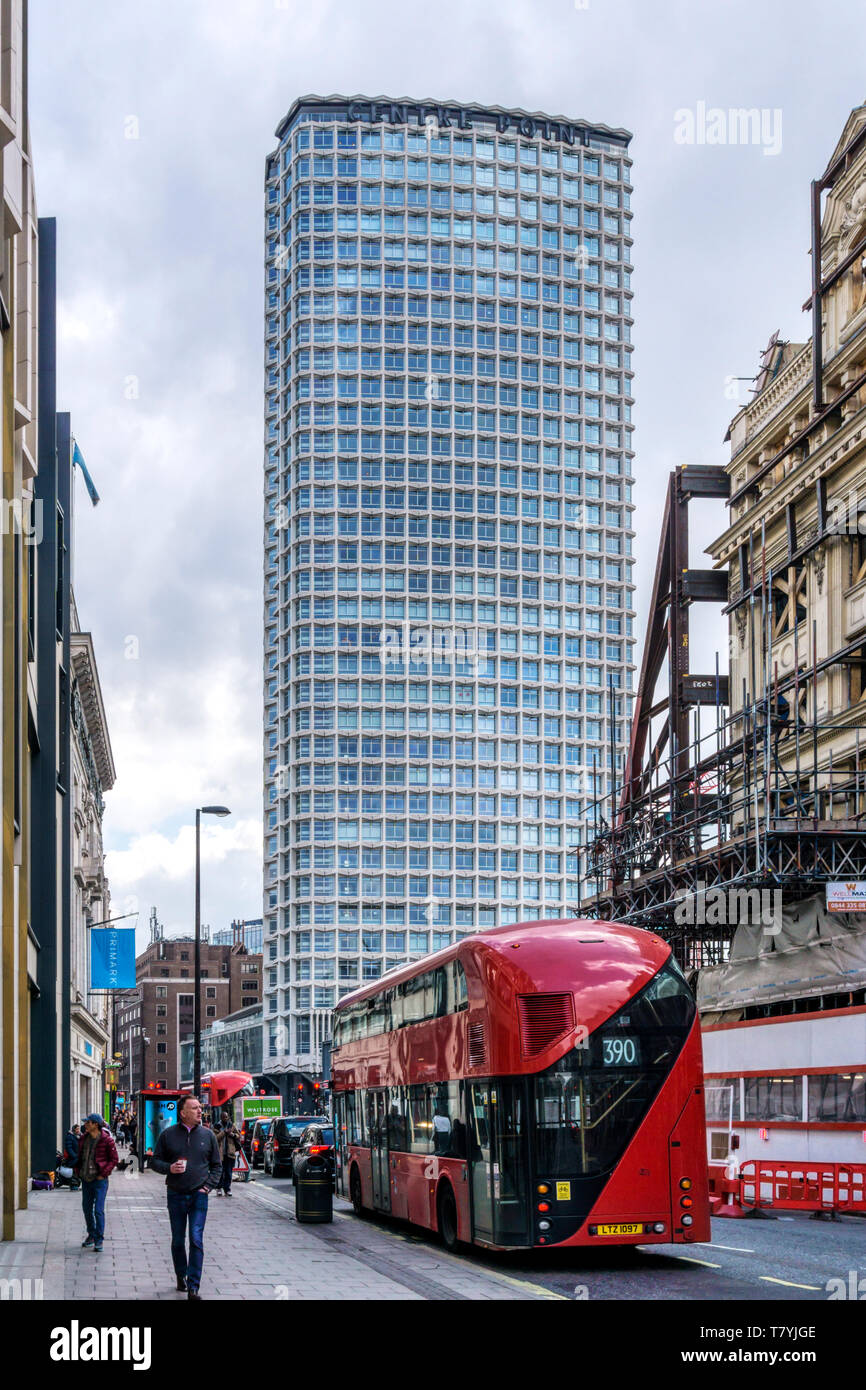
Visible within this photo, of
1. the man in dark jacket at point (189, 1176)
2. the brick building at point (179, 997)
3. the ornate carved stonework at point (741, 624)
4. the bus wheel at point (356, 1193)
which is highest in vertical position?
the ornate carved stonework at point (741, 624)

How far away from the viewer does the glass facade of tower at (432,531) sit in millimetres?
117625

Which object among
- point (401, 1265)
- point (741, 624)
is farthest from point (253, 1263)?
point (741, 624)

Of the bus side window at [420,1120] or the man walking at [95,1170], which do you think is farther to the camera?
the bus side window at [420,1120]

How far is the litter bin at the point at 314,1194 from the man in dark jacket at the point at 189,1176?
10.8 meters

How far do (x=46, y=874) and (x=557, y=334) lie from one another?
9493 centimetres

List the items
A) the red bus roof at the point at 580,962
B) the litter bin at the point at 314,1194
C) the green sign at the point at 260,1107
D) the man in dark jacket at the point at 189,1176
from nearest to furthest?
1. the man in dark jacket at the point at 189,1176
2. the red bus roof at the point at 580,962
3. the litter bin at the point at 314,1194
4. the green sign at the point at 260,1107

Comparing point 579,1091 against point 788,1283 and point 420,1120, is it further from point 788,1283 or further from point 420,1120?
point 420,1120

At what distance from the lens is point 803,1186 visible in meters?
25.5

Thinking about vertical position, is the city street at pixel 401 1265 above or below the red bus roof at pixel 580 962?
below

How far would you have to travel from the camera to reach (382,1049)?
2467 cm

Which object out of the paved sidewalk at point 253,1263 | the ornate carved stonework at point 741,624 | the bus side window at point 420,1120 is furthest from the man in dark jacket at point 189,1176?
the ornate carved stonework at point 741,624

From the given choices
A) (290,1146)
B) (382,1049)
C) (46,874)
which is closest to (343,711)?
(290,1146)

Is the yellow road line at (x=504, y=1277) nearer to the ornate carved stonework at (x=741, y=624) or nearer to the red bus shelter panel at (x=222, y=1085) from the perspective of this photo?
the ornate carved stonework at (x=741, y=624)

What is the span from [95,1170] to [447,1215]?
4189 mm
